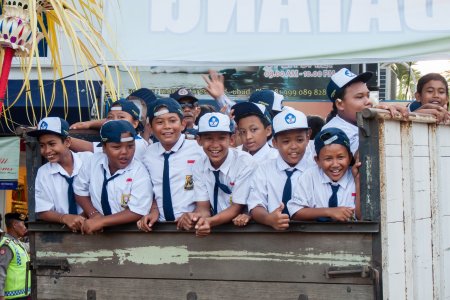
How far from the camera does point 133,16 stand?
7.06 metres

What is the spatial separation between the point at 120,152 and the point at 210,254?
3.61ft

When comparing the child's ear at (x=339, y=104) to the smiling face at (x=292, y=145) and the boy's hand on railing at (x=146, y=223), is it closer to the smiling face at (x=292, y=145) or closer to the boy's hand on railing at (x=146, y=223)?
the smiling face at (x=292, y=145)

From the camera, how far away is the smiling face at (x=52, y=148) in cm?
612

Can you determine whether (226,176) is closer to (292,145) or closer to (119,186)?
(292,145)

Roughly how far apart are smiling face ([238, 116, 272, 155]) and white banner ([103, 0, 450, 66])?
57cm

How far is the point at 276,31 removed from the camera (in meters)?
6.88

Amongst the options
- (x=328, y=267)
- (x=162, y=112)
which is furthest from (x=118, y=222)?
(x=328, y=267)

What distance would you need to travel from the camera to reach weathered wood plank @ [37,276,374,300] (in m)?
4.82

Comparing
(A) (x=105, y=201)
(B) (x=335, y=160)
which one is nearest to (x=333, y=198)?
(B) (x=335, y=160)

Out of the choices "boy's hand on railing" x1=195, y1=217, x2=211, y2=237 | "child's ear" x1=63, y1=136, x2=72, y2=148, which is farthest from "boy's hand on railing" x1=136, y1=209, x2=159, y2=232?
"child's ear" x1=63, y1=136, x2=72, y2=148

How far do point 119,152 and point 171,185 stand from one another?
390mm

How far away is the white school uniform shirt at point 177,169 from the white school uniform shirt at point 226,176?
0.09 meters

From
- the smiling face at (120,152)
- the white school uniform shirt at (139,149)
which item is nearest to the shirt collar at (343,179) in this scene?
the smiling face at (120,152)

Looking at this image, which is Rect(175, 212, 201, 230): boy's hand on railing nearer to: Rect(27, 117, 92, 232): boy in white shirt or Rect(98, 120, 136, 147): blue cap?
Rect(98, 120, 136, 147): blue cap
